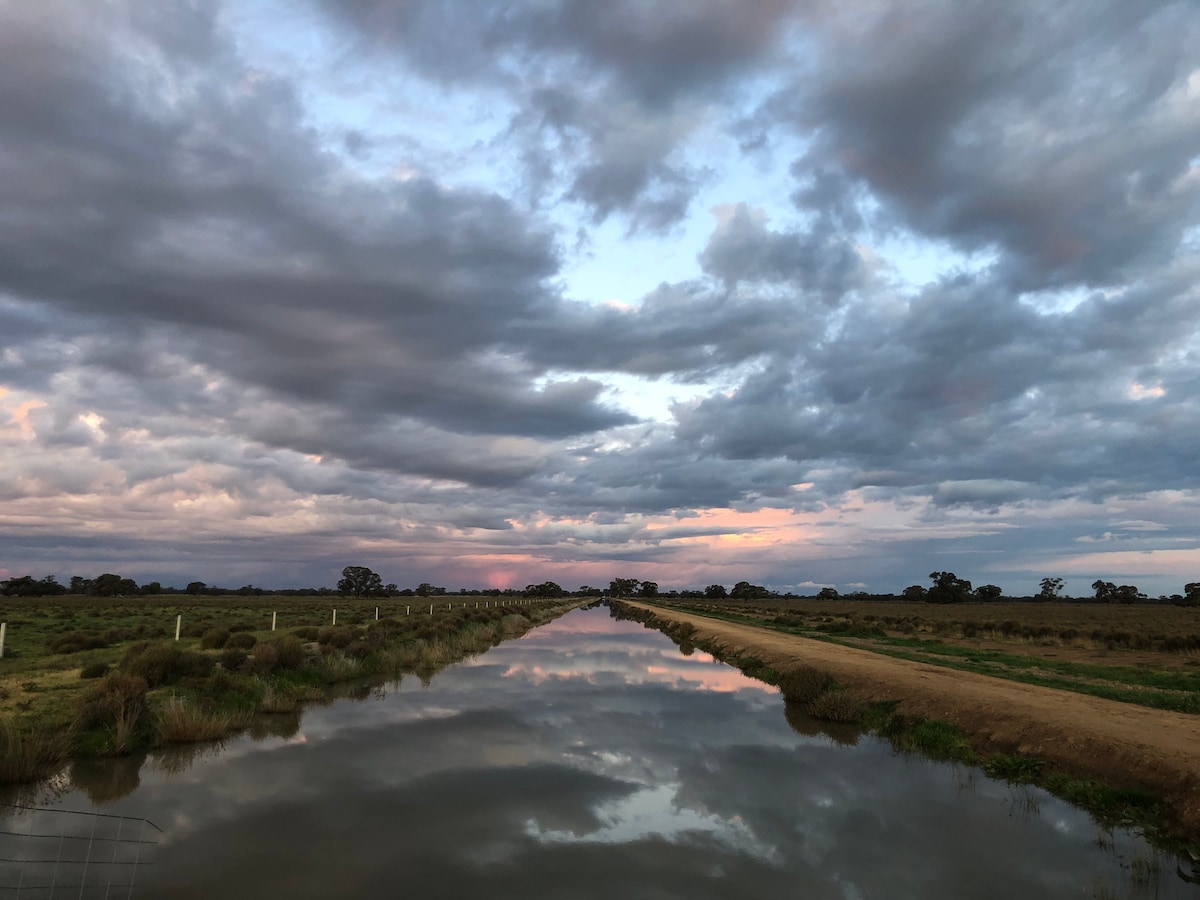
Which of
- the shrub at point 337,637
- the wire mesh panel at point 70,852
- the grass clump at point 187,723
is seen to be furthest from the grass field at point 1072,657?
the shrub at point 337,637

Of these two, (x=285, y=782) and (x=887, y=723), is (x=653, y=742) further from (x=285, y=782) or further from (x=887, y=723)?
(x=285, y=782)

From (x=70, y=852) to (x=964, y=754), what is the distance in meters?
16.1

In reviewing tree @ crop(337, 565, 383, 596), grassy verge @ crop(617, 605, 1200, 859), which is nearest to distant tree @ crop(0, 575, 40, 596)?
tree @ crop(337, 565, 383, 596)

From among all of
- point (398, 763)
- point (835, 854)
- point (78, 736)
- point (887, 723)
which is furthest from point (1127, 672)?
point (78, 736)

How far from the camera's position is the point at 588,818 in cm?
1064

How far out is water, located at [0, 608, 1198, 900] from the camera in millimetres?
8406

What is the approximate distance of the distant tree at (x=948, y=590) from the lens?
6186 inches

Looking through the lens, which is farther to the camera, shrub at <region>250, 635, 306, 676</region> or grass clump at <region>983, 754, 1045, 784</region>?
shrub at <region>250, 635, 306, 676</region>

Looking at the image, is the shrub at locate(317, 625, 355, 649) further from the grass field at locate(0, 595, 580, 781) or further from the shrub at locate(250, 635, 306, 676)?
the shrub at locate(250, 635, 306, 676)

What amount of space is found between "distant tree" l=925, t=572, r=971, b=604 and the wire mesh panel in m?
171

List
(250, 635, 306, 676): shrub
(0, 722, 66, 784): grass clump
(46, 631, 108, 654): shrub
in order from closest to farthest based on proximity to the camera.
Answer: (0, 722, 66, 784): grass clump < (250, 635, 306, 676): shrub < (46, 631, 108, 654): shrub

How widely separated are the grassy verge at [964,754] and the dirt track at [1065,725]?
0.91ft

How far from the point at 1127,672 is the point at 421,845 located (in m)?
27.6

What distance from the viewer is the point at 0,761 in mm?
11062
